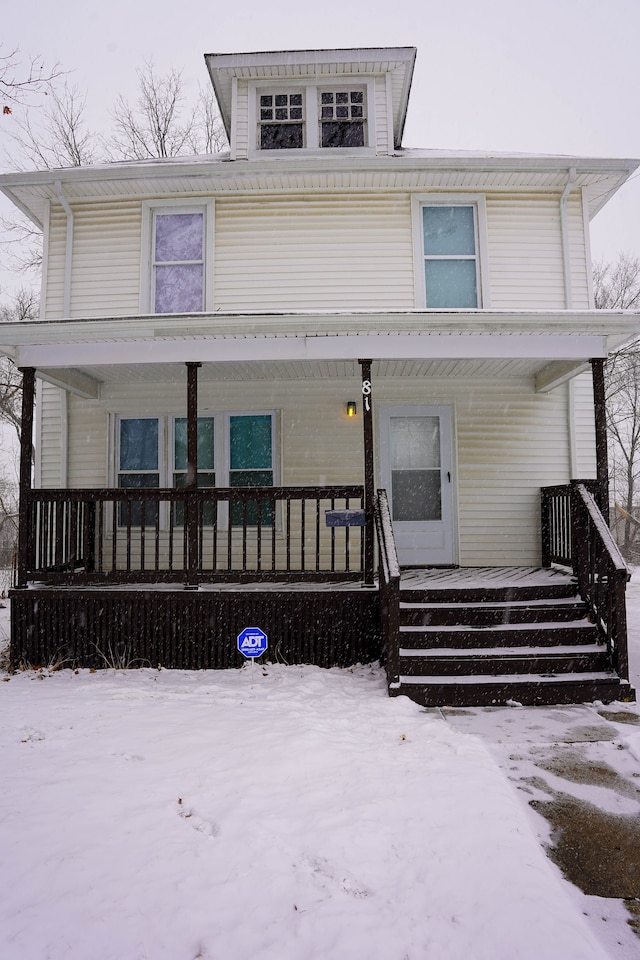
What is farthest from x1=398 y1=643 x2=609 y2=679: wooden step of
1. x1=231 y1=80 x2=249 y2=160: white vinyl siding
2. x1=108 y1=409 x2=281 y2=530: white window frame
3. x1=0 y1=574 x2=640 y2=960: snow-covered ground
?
x1=231 y1=80 x2=249 y2=160: white vinyl siding

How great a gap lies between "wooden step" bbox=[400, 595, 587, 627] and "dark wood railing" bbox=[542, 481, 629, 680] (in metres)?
0.26

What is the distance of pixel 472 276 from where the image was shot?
27.1 ft

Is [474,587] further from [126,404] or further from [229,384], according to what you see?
[126,404]

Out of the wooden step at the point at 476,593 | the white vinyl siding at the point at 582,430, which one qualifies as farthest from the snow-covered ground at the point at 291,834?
the white vinyl siding at the point at 582,430

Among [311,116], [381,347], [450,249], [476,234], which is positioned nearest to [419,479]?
[381,347]

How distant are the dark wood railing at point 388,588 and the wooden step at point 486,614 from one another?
33cm

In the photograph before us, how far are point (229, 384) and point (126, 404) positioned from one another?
148 centimetres

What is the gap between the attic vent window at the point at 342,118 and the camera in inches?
346

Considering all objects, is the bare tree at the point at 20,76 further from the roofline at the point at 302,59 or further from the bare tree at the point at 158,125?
the bare tree at the point at 158,125

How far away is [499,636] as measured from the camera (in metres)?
5.59

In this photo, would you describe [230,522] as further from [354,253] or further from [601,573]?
[354,253]

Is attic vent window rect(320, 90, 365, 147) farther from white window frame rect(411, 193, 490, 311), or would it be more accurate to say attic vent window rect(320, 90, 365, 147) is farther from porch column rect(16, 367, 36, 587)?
porch column rect(16, 367, 36, 587)

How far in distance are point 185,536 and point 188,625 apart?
3.12ft

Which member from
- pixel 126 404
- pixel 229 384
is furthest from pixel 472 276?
pixel 126 404
